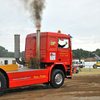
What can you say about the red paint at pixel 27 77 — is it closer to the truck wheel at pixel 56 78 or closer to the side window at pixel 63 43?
the truck wheel at pixel 56 78

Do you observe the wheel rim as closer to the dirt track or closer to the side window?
the dirt track

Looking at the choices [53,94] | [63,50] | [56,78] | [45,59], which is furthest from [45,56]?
[53,94]

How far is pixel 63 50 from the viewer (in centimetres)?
1053

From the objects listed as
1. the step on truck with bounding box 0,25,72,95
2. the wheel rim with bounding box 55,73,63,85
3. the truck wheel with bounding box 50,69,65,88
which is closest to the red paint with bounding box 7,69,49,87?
the step on truck with bounding box 0,25,72,95

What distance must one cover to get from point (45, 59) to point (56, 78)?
133 cm

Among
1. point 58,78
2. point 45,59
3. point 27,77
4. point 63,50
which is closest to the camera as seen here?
point 27,77

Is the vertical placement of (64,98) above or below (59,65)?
below

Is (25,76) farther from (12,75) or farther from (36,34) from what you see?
(36,34)

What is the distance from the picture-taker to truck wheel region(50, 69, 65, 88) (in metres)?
9.91

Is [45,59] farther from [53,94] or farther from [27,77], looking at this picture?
[53,94]

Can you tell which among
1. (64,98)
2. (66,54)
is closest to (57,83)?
(66,54)

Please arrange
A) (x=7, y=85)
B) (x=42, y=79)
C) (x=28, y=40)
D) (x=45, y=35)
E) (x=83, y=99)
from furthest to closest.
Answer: (x=28, y=40) < (x=45, y=35) < (x=42, y=79) < (x=7, y=85) < (x=83, y=99)

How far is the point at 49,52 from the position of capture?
390 inches

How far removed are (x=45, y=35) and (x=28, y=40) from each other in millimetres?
1499
